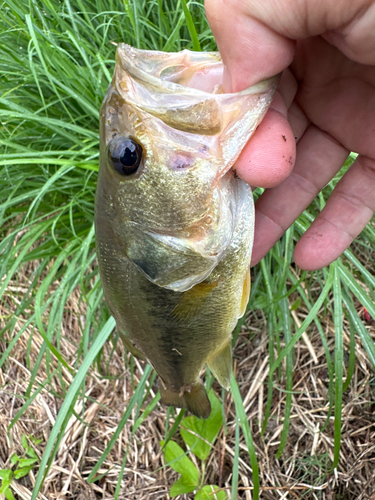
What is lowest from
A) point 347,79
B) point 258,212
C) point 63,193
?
point 63,193

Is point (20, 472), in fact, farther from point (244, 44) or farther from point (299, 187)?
point (244, 44)

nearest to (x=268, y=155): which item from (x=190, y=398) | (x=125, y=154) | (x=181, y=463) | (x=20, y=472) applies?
(x=125, y=154)

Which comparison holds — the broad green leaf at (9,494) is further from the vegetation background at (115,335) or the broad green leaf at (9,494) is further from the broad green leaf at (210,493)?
the broad green leaf at (210,493)

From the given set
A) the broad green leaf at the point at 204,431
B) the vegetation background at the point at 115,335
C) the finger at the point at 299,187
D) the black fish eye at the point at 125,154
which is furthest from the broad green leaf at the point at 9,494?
the black fish eye at the point at 125,154

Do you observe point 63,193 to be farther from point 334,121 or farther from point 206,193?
point 334,121

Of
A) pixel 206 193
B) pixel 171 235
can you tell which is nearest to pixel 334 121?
pixel 206 193
